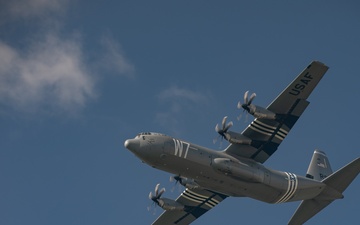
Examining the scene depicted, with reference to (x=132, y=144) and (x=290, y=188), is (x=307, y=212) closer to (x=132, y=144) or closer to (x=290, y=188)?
(x=290, y=188)

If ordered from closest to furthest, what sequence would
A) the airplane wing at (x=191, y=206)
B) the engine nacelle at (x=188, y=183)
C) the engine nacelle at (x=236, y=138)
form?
the engine nacelle at (x=236, y=138) → the engine nacelle at (x=188, y=183) → the airplane wing at (x=191, y=206)

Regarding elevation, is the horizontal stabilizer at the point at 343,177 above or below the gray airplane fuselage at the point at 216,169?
below

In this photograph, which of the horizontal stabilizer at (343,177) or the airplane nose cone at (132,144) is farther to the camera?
the horizontal stabilizer at (343,177)

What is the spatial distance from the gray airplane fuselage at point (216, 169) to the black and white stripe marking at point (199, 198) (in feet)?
19.3

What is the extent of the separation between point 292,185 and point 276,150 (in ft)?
11.5

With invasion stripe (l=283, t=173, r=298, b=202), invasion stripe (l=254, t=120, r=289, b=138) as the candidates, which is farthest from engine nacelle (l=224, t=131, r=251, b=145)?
invasion stripe (l=283, t=173, r=298, b=202)

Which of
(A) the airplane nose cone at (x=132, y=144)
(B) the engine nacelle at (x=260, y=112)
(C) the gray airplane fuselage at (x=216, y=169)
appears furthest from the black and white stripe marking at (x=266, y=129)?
(A) the airplane nose cone at (x=132, y=144)

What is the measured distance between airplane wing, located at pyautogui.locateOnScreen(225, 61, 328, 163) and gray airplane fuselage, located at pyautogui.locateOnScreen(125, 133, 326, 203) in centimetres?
113

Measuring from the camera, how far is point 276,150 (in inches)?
2477

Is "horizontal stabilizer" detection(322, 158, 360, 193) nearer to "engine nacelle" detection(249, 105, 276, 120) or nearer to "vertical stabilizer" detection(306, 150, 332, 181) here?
"vertical stabilizer" detection(306, 150, 332, 181)

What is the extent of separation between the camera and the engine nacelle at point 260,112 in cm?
5919

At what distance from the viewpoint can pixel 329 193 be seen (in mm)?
64312

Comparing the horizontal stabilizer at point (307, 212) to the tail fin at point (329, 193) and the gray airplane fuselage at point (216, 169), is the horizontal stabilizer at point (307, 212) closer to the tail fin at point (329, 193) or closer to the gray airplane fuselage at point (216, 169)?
the tail fin at point (329, 193)

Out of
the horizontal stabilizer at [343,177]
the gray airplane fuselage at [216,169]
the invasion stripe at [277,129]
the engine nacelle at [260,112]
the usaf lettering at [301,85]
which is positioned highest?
the usaf lettering at [301,85]
